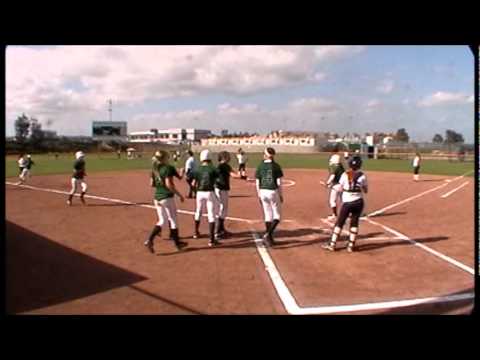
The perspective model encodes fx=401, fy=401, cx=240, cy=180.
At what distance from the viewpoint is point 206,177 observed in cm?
884

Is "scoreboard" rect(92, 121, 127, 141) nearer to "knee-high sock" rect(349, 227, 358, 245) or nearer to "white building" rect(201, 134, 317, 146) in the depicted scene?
"white building" rect(201, 134, 317, 146)

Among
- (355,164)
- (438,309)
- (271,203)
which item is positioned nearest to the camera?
(438,309)

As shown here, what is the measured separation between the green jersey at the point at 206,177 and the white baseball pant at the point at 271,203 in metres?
1.12

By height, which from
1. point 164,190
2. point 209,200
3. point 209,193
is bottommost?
point 209,200

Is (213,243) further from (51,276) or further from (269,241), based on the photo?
(51,276)

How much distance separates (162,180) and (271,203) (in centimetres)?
237

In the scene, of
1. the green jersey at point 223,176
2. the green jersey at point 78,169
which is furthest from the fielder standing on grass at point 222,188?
the green jersey at point 78,169

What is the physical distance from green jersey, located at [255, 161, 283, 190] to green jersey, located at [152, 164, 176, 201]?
6.30 feet

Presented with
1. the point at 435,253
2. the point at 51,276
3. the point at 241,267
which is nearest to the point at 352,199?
the point at 435,253

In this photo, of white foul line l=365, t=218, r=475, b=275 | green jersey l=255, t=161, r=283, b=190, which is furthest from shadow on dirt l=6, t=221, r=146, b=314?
white foul line l=365, t=218, r=475, b=275

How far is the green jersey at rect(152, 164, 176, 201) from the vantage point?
808 cm
